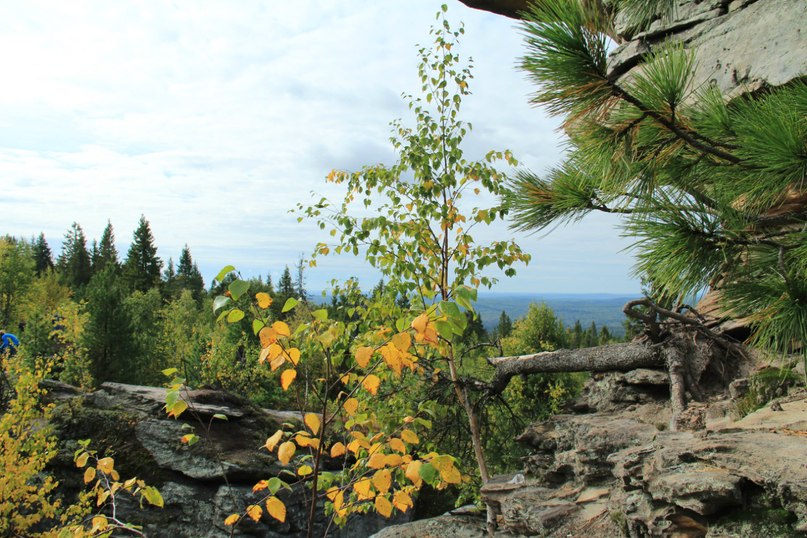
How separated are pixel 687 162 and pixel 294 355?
269 cm

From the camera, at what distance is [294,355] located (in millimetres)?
2064

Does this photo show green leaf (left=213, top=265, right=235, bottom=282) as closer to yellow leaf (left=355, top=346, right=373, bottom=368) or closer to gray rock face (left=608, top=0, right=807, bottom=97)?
yellow leaf (left=355, top=346, right=373, bottom=368)

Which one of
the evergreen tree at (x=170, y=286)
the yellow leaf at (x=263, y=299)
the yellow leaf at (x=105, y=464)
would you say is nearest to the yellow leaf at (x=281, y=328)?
the yellow leaf at (x=263, y=299)

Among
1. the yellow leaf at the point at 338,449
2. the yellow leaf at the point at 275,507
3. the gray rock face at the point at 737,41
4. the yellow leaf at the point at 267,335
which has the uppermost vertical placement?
the gray rock face at the point at 737,41

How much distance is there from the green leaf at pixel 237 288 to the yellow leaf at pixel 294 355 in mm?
397

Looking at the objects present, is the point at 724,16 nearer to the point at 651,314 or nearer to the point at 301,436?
the point at 651,314

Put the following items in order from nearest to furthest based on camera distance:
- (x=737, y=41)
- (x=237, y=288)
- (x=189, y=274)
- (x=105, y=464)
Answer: (x=237, y=288)
(x=105, y=464)
(x=737, y=41)
(x=189, y=274)

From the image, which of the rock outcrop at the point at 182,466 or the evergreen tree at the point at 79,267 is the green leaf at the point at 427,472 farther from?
the evergreen tree at the point at 79,267

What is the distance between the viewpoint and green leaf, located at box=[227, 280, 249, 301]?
1700 millimetres

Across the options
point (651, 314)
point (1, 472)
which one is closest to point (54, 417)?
point (1, 472)

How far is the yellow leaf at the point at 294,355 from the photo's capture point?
6.64ft

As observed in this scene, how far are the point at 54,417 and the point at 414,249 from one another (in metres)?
9.77

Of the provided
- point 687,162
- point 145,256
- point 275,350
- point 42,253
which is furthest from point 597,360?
point 42,253

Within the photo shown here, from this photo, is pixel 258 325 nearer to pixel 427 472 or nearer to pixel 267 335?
pixel 267 335
